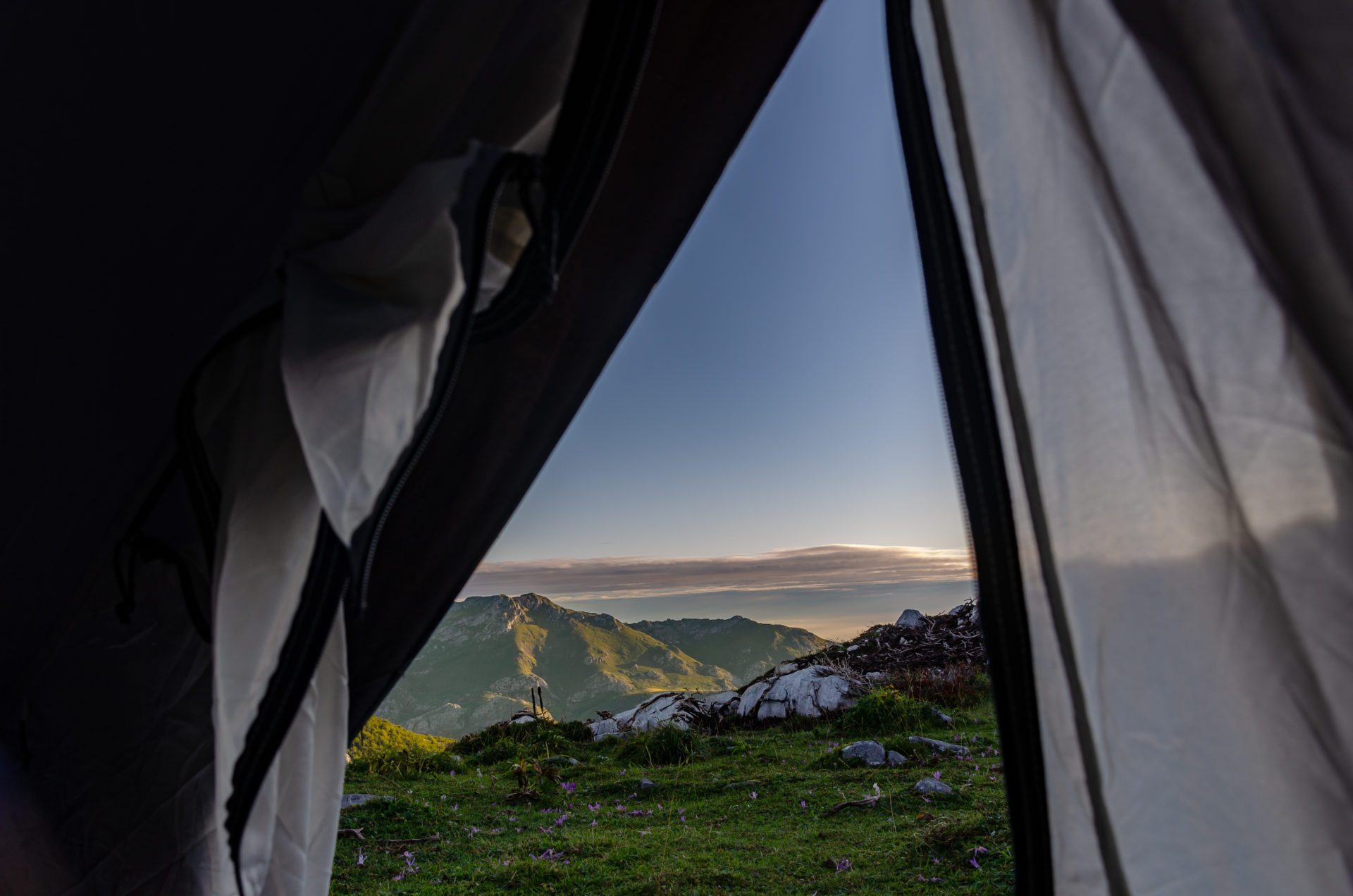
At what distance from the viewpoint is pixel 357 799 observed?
324cm

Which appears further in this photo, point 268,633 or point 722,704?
point 722,704

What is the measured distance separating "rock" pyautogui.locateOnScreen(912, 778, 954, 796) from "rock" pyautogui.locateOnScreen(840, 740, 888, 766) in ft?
1.76

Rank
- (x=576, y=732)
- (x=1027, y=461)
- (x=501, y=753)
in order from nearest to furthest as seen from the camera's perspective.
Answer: (x=1027, y=461) < (x=501, y=753) < (x=576, y=732)

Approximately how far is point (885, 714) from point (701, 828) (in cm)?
195

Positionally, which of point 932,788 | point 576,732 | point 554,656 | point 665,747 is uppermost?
point 932,788

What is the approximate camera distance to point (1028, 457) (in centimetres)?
71

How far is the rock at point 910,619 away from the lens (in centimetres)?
710

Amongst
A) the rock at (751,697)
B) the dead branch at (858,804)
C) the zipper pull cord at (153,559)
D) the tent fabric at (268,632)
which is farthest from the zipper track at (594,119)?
the rock at (751,697)

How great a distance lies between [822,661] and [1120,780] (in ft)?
19.0

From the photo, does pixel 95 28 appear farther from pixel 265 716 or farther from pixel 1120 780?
pixel 1120 780

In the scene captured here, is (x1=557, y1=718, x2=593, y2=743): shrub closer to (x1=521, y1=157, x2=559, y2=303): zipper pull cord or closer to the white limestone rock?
the white limestone rock

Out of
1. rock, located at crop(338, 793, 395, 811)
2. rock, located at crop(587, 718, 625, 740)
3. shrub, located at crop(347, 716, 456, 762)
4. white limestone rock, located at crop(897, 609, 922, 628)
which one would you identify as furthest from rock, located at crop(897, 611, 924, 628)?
rock, located at crop(338, 793, 395, 811)

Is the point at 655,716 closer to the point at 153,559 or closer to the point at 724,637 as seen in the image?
the point at 153,559

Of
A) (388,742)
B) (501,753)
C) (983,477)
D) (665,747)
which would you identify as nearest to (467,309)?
(983,477)
